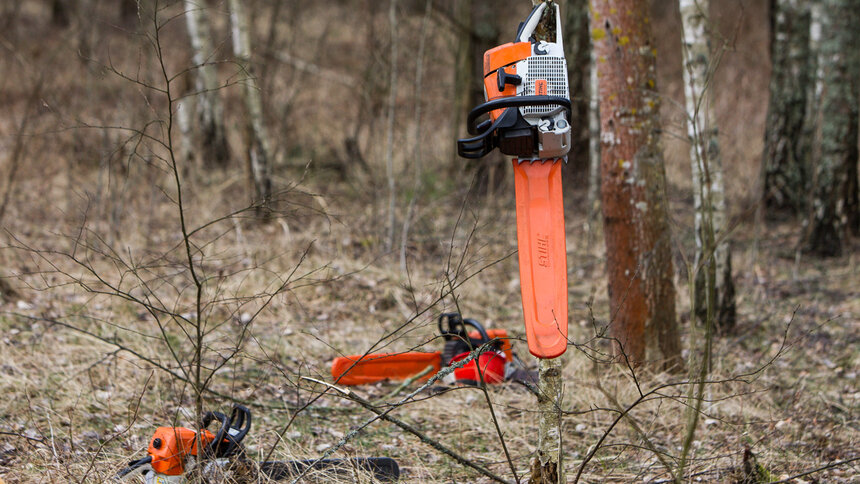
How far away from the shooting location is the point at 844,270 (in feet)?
23.7

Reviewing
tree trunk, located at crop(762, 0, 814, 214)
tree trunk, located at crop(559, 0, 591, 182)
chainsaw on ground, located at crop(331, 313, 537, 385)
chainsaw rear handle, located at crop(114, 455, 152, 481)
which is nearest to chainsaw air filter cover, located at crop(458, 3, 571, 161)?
chainsaw rear handle, located at crop(114, 455, 152, 481)

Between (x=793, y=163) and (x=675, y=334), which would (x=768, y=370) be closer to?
(x=675, y=334)

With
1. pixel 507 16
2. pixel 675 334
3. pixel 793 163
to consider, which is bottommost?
pixel 675 334

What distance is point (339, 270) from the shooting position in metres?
6.87

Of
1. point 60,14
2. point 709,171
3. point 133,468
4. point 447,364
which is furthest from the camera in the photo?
point 60,14

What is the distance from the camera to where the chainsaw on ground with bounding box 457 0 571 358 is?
2.50m

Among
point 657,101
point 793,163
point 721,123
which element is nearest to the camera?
point 657,101

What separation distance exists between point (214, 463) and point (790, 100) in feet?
26.9

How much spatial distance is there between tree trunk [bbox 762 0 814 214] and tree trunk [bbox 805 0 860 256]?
788 mm

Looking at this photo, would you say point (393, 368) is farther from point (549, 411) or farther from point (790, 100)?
point (790, 100)

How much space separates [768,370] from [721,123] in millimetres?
6818

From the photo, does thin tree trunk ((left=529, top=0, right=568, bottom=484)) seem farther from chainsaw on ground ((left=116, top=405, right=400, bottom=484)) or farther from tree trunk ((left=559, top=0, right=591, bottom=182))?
Result: tree trunk ((left=559, top=0, right=591, bottom=182))

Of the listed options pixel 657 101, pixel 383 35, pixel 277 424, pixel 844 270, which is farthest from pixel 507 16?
pixel 277 424

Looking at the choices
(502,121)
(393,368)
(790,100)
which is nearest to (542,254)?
(502,121)
